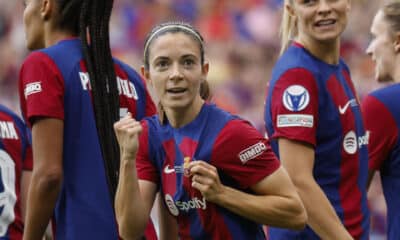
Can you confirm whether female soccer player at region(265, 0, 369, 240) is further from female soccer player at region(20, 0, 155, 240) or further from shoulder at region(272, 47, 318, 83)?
female soccer player at region(20, 0, 155, 240)

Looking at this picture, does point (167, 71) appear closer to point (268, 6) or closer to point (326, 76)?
point (326, 76)

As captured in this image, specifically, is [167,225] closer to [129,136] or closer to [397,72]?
[129,136]

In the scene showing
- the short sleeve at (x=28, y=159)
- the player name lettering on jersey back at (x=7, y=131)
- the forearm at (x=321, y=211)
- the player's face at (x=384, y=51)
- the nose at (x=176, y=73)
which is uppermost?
the nose at (x=176, y=73)

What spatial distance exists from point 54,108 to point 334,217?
4.41 ft

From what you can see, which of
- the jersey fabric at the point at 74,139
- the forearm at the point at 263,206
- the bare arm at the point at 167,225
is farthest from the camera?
the jersey fabric at the point at 74,139

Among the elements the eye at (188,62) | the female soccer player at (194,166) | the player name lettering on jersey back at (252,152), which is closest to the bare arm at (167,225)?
the female soccer player at (194,166)

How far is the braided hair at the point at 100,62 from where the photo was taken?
18.0ft

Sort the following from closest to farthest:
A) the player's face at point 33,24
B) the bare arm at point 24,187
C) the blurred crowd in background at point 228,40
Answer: the player's face at point 33,24 → the bare arm at point 24,187 → the blurred crowd in background at point 228,40

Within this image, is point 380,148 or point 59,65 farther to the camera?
point 380,148

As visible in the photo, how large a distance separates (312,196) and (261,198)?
75 cm

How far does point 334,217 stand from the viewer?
220 inches

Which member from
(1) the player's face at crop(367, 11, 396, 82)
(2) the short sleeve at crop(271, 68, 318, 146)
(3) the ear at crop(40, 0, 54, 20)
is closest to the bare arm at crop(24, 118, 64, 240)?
(3) the ear at crop(40, 0, 54, 20)

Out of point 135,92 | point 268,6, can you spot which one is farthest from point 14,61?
point 135,92

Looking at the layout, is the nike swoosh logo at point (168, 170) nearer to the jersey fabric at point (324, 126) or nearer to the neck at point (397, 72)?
the jersey fabric at point (324, 126)
